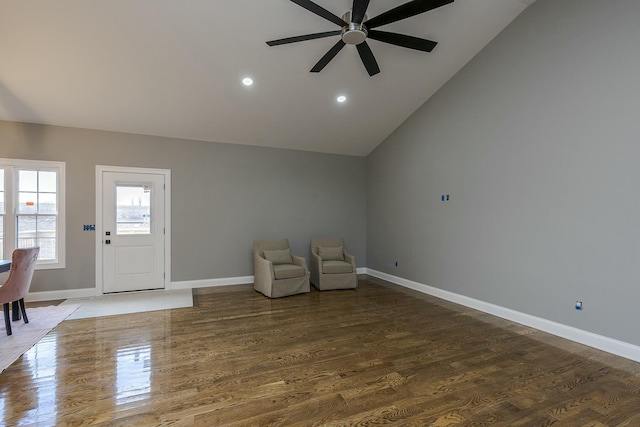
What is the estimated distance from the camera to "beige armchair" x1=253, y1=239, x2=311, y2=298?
5004mm

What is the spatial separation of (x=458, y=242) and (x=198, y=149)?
4.65 meters

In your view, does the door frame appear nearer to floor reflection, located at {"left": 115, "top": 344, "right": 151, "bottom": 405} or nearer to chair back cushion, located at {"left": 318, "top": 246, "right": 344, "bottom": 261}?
floor reflection, located at {"left": 115, "top": 344, "right": 151, "bottom": 405}

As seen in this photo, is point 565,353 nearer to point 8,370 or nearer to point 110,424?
point 110,424

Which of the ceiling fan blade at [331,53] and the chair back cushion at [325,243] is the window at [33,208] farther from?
the ceiling fan blade at [331,53]

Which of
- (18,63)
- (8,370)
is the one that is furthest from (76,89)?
(8,370)

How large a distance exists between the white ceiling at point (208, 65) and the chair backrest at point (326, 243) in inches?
84.7

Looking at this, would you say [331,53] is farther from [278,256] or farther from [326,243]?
[326,243]

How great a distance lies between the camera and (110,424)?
1.95 meters

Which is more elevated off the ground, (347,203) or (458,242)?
(347,203)

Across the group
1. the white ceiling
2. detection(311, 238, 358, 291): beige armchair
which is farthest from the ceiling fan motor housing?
detection(311, 238, 358, 291): beige armchair

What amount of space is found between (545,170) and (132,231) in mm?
6067

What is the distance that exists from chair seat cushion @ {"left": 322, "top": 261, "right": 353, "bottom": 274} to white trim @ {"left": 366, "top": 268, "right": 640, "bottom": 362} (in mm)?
1260

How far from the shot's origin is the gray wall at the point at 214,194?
489 centimetres

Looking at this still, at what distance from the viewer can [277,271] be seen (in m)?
5.05
